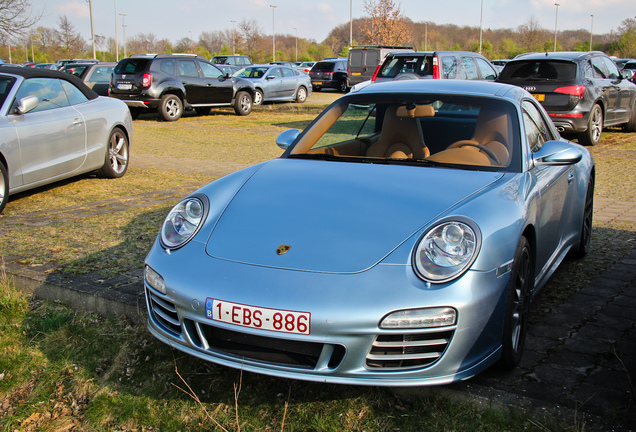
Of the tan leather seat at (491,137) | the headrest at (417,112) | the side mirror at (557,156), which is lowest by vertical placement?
the side mirror at (557,156)

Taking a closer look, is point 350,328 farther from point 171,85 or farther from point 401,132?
point 171,85

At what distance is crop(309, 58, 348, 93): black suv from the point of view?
33719 millimetres

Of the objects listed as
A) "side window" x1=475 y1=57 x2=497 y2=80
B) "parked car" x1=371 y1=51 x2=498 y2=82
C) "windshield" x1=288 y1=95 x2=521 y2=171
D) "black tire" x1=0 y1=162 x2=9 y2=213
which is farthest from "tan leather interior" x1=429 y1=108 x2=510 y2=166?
"side window" x1=475 y1=57 x2=497 y2=80

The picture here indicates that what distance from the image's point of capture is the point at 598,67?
12.6m

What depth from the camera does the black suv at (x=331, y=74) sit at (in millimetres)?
33719

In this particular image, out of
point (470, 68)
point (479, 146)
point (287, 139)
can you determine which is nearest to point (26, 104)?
point (287, 139)

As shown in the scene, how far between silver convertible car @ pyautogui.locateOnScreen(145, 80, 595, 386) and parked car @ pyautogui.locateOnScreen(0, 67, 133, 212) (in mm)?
3829

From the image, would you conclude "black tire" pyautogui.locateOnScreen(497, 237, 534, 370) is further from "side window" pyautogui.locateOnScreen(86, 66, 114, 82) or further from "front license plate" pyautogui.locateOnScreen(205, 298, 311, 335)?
"side window" pyautogui.locateOnScreen(86, 66, 114, 82)

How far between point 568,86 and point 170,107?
11.0m

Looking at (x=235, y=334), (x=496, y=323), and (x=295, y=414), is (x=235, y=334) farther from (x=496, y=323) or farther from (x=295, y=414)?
(x=496, y=323)

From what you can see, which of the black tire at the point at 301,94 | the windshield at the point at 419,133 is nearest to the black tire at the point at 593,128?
the windshield at the point at 419,133

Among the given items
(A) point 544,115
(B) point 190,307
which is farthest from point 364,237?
(A) point 544,115

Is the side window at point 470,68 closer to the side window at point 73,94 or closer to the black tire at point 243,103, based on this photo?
the black tire at point 243,103

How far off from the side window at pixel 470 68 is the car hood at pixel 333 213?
11.0 meters
